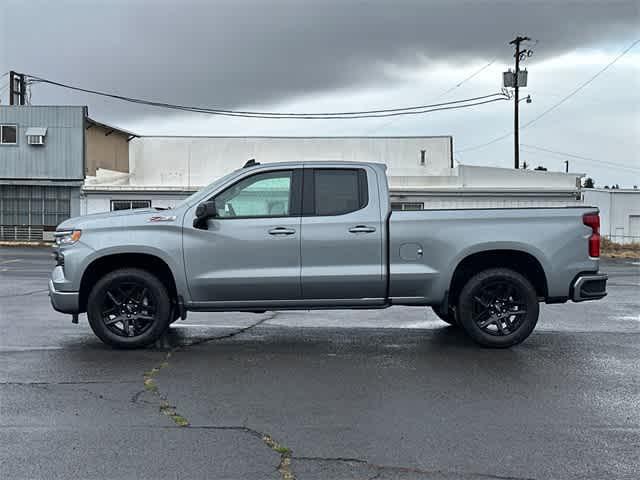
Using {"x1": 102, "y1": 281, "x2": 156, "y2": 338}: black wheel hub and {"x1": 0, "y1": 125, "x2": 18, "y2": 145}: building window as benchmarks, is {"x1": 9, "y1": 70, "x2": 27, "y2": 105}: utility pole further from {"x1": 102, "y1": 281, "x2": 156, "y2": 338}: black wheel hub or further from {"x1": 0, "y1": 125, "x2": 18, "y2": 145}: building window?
{"x1": 102, "y1": 281, "x2": 156, "y2": 338}: black wheel hub

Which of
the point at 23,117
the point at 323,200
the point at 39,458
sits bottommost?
the point at 39,458

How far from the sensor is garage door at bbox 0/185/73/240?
3600 cm

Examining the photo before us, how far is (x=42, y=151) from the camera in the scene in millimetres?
35688

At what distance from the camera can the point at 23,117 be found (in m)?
35.7

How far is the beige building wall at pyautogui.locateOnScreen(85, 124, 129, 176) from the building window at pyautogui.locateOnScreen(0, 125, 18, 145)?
316 centimetres

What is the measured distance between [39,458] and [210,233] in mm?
3824

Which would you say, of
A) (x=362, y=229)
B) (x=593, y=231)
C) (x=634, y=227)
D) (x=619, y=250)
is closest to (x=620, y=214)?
(x=634, y=227)

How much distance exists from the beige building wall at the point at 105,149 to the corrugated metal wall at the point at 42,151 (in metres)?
0.87

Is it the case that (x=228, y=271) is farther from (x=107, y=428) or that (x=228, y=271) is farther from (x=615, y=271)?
(x=615, y=271)

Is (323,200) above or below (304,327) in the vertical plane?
above

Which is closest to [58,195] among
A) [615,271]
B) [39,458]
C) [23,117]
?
[23,117]

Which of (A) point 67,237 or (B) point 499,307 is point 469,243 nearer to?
(B) point 499,307

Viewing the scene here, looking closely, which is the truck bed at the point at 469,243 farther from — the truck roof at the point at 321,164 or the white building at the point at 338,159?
the white building at the point at 338,159

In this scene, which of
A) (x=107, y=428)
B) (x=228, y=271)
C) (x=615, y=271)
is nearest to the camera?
(x=107, y=428)
